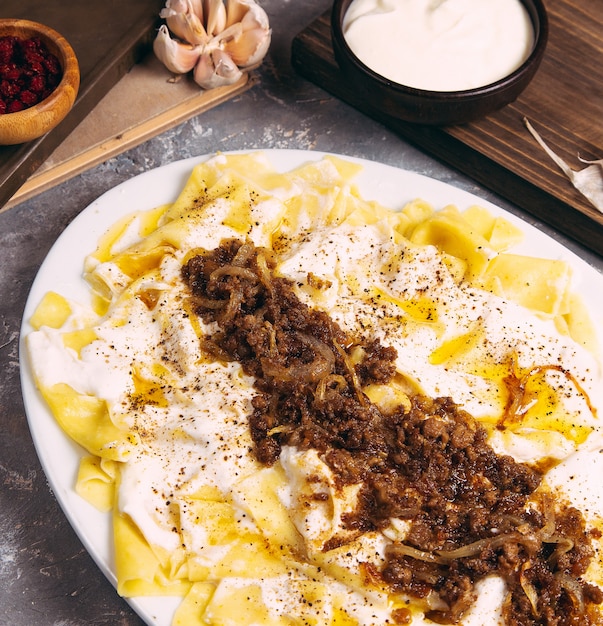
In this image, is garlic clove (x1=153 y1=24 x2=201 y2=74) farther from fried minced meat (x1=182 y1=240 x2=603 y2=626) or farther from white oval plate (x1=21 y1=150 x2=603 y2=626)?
fried minced meat (x1=182 y1=240 x2=603 y2=626)

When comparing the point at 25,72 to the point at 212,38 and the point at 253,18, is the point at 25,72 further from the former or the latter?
the point at 253,18

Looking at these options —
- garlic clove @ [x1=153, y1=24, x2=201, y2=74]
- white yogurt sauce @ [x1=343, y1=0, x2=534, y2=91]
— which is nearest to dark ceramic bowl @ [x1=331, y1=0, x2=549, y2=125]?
white yogurt sauce @ [x1=343, y1=0, x2=534, y2=91]

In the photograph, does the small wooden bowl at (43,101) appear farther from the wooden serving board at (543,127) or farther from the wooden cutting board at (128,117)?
the wooden serving board at (543,127)

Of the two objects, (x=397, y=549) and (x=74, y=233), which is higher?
(x=74, y=233)

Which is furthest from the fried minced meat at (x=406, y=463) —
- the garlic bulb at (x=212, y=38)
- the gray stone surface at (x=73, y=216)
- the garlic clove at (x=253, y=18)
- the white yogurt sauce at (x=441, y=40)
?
the garlic clove at (x=253, y=18)

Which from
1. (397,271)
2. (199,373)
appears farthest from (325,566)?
(397,271)

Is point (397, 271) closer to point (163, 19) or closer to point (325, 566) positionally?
point (325, 566)

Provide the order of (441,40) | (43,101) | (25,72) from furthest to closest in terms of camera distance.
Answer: (441,40) → (25,72) → (43,101)

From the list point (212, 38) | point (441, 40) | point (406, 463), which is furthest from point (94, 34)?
point (406, 463)
